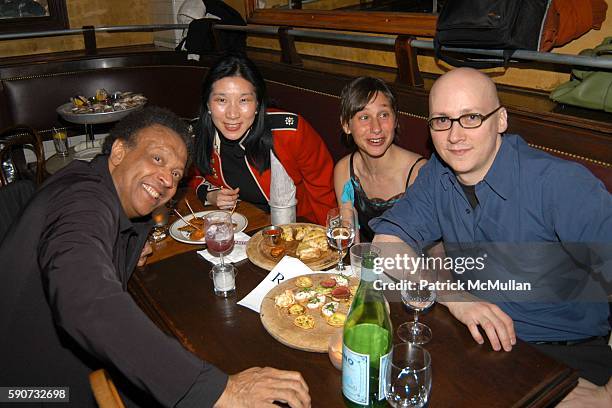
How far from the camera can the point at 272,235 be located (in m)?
1.89

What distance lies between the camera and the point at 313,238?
6.23ft

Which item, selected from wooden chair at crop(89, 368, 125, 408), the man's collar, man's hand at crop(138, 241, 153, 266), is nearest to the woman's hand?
man's hand at crop(138, 241, 153, 266)

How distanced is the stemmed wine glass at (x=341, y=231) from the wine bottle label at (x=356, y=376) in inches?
24.6

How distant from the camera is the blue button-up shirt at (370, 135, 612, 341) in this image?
159cm

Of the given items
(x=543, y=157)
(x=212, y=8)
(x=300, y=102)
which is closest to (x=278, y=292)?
(x=543, y=157)

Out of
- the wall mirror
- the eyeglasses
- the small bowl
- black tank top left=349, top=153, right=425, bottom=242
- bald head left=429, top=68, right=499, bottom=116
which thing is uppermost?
the wall mirror

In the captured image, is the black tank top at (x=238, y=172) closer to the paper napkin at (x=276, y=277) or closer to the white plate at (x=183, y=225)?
the white plate at (x=183, y=225)

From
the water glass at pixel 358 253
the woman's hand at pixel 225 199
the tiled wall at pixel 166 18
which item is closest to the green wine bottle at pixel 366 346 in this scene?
the water glass at pixel 358 253

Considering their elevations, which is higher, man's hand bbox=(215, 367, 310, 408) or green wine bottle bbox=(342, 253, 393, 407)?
green wine bottle bbox=(342, 253, 393, 407)

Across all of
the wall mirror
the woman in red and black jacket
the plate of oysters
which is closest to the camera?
the woman in red and black jacket

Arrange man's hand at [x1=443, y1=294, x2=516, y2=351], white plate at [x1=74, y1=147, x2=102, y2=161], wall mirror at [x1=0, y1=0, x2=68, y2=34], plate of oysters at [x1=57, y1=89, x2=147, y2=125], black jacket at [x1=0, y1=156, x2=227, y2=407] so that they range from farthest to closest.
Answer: wall mirror at [x1=0, y1=0, x2=68, y2=34] → plate of oysters at [x1=57, y1=89, x2=147, y2=125] → white plate at [x1=74, y1=147, x2=102, y2=161] → man's hand at [x1=443, y1=294, x2=516, y2=351] → black jacket at [x1=0, y1=156, x2=227, y2=407]

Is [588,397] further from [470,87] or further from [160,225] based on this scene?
[160,225]

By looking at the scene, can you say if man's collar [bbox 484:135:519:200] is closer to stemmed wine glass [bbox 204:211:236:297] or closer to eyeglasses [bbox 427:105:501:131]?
eyeglasses [bbox 427:105:501:131]

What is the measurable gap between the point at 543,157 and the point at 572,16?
119 cm
